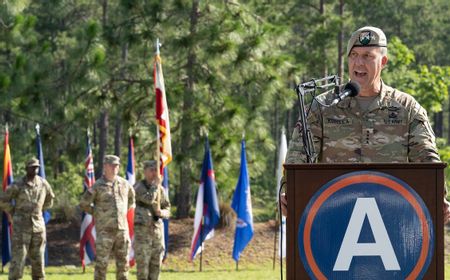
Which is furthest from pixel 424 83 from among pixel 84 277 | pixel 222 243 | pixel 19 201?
pixel 19 201

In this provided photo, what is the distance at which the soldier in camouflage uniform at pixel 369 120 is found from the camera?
4672 millimetres

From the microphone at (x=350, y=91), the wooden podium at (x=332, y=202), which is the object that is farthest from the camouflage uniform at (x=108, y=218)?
the wooden podium at (x=332, y=202)

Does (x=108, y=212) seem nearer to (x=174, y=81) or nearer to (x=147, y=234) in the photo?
(x=147, y=234)

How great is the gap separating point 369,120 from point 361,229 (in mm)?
927

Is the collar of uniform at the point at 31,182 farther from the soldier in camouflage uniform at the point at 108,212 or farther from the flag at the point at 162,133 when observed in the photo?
the flag at the point at 162,133

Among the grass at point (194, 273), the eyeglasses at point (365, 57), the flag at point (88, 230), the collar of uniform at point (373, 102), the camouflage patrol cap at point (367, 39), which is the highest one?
the camouflage patrol cap at point (367, 39)

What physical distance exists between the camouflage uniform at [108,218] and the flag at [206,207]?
529 centimetres

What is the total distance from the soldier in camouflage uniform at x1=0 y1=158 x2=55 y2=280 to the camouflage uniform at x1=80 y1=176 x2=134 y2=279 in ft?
4.60

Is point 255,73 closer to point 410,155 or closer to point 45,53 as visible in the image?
point 45,53

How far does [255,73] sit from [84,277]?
6.71 m

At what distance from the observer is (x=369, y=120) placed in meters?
4.73

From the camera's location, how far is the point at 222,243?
2092cm

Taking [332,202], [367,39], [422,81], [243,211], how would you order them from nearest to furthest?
[332,202] → [367,39] → [243,211] → [422,81]

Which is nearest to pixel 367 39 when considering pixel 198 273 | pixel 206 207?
pixel 206 207
